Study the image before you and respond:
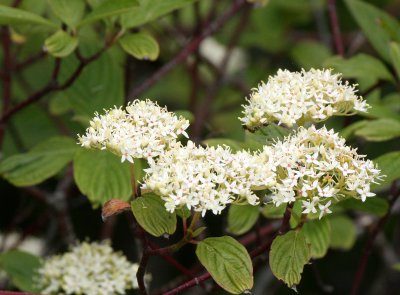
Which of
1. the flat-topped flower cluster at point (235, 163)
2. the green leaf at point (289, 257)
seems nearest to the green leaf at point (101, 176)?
the flat-topped flower cluster at point (235, 163)

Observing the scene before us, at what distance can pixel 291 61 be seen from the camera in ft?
11.8

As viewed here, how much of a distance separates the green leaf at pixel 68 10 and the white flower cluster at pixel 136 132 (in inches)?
19.1

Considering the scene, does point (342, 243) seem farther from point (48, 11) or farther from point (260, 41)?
point (48, 11)

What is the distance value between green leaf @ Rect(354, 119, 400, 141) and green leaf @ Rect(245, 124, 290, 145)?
298 millimetres

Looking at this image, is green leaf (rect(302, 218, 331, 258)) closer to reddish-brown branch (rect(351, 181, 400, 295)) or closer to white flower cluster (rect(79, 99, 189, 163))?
reddish-brown branch (rect(351, 181, 400, 295))

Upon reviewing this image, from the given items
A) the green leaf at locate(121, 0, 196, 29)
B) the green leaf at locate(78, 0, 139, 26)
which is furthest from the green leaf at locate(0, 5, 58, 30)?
the green leaf at locate(121, 0, 196, 29)

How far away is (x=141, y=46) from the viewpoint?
5.90 ft

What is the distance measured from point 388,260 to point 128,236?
1.05 meters

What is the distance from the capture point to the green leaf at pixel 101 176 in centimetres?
171

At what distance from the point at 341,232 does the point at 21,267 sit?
109cm

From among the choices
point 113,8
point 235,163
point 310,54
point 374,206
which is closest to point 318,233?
point 374,206

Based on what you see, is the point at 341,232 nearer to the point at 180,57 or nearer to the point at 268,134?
the point at 180,57

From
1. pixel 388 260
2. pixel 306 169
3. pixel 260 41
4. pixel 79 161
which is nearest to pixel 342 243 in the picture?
pixel 388 260

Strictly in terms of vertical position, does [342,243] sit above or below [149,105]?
below
